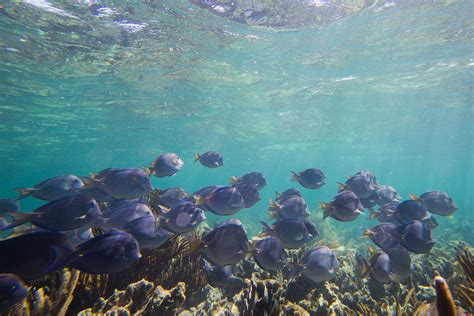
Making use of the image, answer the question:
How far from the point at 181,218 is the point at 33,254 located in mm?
2303

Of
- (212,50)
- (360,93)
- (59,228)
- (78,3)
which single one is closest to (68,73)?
(78,3)

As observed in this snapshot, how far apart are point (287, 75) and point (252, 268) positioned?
55.2 ft

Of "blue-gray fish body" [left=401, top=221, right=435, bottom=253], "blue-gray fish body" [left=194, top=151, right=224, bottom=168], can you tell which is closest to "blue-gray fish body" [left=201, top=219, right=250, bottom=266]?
"blue-gray fish body" [left=401, top=221, right=435, bottom=253]

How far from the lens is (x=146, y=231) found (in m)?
4.32

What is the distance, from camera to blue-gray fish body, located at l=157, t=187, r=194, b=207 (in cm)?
650

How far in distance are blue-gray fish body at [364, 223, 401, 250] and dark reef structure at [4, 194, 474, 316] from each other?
32.6 inches

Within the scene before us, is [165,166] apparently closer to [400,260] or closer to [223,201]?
[223,201]

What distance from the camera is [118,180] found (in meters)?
5.50

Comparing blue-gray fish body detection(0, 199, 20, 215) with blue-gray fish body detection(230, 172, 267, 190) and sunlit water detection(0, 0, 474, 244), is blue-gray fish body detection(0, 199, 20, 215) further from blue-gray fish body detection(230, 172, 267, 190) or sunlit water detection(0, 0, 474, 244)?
sunlit water detection(0, 0, 474, 244)

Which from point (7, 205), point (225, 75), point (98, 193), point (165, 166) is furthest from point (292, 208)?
point (225, 75)

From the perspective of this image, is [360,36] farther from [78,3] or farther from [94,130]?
[94,130]

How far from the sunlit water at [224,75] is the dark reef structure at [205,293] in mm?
11551

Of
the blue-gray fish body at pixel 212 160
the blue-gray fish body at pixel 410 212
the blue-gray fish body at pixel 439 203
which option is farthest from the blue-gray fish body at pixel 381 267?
the blue-gray fish body at pixel 212 160

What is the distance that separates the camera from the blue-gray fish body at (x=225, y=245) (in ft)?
13.6
